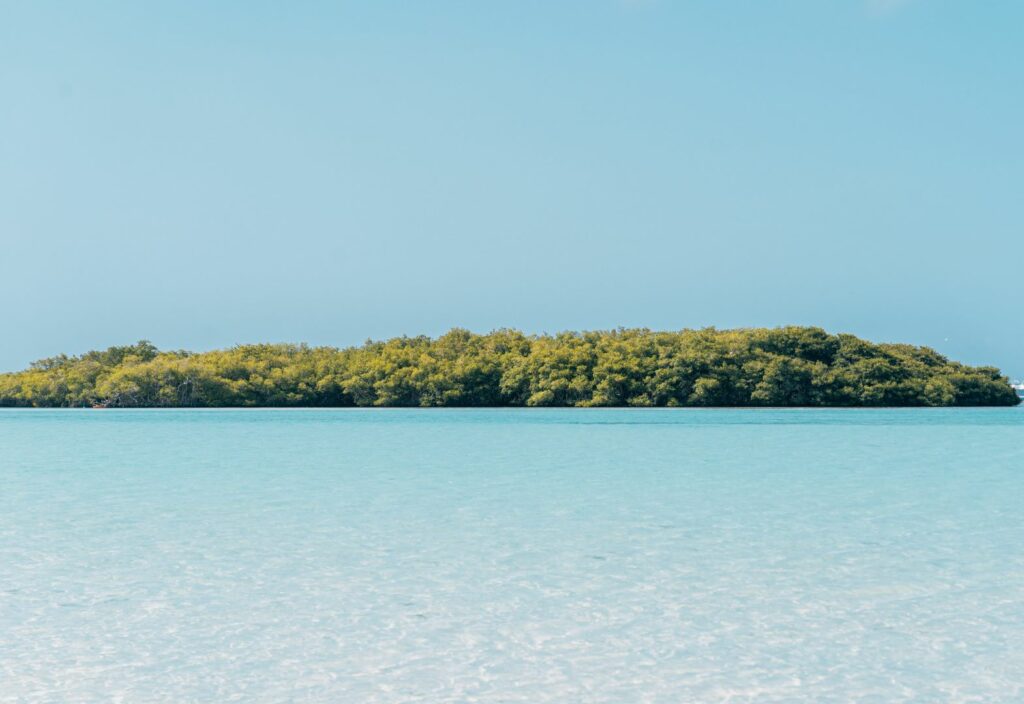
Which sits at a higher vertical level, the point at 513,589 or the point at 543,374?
the point at 543,374

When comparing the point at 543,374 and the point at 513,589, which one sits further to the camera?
the point at 543,374

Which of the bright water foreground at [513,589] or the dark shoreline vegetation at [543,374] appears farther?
the dark shoreline vegetation at [543,374]

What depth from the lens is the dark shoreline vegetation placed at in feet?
152

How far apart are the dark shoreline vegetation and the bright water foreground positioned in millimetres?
34646

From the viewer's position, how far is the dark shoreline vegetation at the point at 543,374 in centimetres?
4631

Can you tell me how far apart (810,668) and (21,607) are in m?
3.53

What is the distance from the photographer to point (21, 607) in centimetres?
501

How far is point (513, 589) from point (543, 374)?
1717 inches

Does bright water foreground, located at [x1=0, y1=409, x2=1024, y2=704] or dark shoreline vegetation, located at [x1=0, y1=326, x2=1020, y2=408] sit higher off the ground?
dark shoreline vegetation, located at [x1=0, y1=326, x2=1020, y2=408]

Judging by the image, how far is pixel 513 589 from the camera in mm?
5422

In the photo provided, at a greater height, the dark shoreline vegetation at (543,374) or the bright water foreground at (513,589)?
the dark shoreline vegetation at (543,374)

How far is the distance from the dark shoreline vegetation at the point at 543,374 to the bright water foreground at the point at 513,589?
34646mm

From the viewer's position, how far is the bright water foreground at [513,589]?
3.88 m

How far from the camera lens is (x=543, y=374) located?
49000 millimetres
